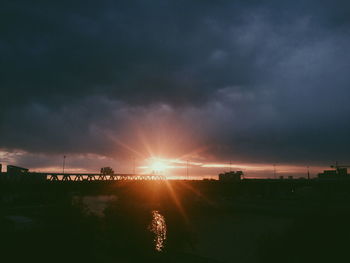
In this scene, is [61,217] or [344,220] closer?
[344,220]

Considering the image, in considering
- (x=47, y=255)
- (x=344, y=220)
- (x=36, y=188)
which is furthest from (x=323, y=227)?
(x=36, y=188)

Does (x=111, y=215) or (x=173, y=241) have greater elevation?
(x=111, y=215)

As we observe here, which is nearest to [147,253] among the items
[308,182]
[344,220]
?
[344,220]

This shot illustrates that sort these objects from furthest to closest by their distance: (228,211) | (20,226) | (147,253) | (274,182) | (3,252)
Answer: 1. (274,182)
2. (228,211)
3. (20,226)
4. (147,253)
5. (3,252)

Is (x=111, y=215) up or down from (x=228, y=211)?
up

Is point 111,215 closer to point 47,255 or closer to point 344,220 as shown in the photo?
point 47,255

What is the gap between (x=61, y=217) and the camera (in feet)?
145

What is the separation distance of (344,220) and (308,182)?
5386 inches

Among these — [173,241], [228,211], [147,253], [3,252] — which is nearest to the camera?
[3,252]

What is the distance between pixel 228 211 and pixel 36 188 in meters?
86.4

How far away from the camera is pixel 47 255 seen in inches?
1080

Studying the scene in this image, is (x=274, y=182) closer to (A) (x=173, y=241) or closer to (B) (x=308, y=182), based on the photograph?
(B) (x=308, y=182)

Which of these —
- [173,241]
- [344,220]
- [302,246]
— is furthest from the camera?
[173,241]

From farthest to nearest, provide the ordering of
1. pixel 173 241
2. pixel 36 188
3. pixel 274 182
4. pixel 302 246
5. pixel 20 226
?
1. pixel 274 182
2. pixel 36 188
3. pixel 173 241
4. pixel 20 226
5. pixel 302 246
